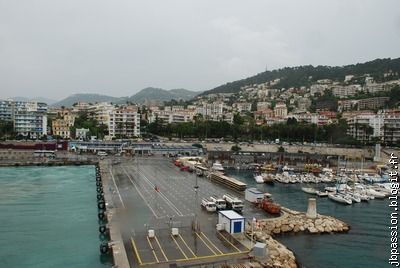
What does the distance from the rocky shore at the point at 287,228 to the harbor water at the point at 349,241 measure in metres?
0.47

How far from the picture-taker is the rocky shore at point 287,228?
715 inches

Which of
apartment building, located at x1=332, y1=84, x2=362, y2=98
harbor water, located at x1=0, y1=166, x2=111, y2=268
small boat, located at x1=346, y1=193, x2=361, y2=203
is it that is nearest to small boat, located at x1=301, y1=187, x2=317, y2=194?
small boat, located at x1=346, y1=193, x2=361, y2=203

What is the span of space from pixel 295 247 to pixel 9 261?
566 inches

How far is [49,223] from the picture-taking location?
2477cm

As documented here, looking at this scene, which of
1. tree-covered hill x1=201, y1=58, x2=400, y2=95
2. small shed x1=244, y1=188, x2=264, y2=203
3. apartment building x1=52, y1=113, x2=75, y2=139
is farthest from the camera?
tree-covered hill x1=201, y1=58, x2=400, y2=95

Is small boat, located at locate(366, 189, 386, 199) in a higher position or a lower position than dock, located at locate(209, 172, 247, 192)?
lower

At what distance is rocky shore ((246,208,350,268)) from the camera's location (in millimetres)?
18172

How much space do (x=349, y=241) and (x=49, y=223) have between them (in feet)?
60.2

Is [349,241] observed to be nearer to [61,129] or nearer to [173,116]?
[61,129]

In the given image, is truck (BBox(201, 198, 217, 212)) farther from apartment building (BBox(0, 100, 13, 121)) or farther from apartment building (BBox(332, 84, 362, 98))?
apartment building (BBox(332, 84, 362, 98))

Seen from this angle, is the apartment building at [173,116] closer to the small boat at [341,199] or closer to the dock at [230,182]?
the dock at [230,182]

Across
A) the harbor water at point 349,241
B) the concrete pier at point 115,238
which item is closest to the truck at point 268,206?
the harbor water at point 349,241

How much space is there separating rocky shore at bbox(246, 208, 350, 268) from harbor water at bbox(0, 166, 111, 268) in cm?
759

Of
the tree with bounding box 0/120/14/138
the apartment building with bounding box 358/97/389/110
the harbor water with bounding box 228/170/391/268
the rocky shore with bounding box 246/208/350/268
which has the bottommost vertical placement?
the harbor water with bounding box 228/170/391/268
